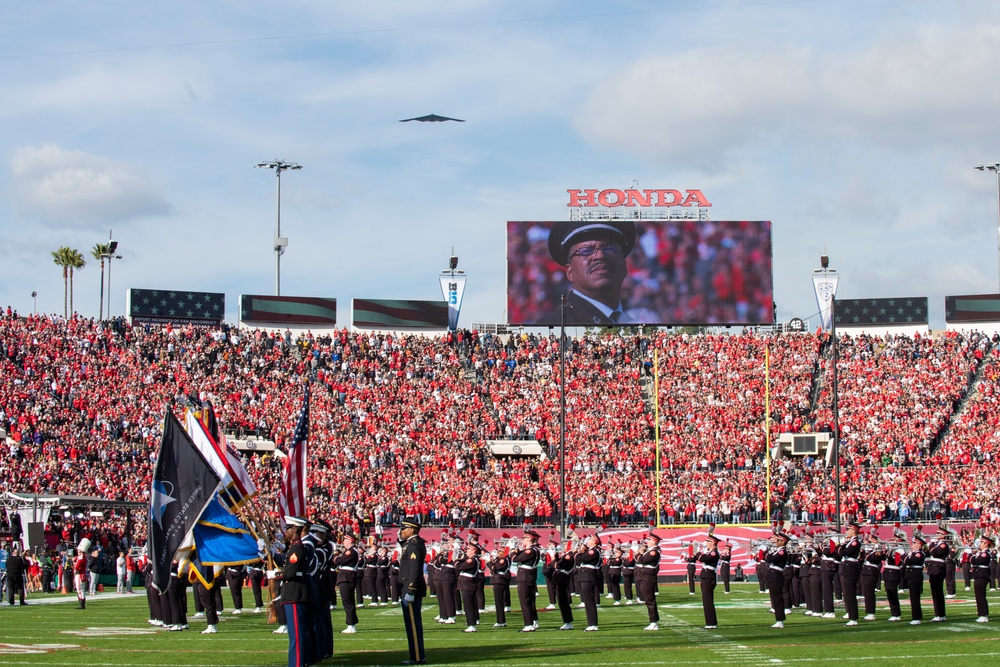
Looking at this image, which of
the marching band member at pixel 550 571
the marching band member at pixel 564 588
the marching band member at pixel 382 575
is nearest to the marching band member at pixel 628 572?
the marching band member at pixel 550 571

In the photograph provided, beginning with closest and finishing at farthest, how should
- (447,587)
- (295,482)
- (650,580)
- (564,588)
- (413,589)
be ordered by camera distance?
1. (413,589)
2. (650,580)
3. (564,588)
4. (295,482)
5. (447,587)

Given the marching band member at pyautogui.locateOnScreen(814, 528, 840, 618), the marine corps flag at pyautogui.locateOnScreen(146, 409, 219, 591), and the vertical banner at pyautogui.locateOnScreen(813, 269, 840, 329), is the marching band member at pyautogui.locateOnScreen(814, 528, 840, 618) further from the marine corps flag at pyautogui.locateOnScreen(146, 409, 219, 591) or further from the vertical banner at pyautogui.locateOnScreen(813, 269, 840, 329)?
the vertical banner at pyautogui.locateOnScreen(813, 269, 840, 329)

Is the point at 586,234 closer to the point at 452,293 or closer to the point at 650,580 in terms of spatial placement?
the point at 452,293

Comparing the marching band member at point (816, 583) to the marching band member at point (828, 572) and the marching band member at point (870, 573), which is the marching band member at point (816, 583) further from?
the marching band member at point (870, 573)

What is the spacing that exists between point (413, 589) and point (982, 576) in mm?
10232

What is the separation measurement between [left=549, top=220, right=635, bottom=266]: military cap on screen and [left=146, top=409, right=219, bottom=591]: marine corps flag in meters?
36.2

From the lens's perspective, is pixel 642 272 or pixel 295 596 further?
pixel 642 272

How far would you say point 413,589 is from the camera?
16297 mm

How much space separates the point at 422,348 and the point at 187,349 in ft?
32.4

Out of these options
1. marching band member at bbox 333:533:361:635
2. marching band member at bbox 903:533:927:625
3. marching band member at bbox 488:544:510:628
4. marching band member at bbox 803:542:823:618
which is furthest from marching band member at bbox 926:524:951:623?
marching band member at bbox 333:533:361:635

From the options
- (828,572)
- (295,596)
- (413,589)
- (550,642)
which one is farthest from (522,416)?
(295,596)

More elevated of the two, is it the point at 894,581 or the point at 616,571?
the point at 894,581

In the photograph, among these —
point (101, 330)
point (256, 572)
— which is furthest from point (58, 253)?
point (256, 572)

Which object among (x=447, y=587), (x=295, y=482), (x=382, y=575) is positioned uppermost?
(x=295, y=482)
